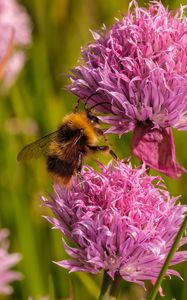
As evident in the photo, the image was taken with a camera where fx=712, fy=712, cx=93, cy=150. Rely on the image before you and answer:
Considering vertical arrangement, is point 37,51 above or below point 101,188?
above

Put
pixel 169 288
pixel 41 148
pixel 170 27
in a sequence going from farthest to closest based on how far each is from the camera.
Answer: pixel 169 288 < pixel 41 148 < pixel 170 27

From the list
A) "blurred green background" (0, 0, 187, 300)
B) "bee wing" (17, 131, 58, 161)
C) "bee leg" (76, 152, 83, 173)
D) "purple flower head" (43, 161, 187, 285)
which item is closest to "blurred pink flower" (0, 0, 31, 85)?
"blurred green background" (0, 0, 187, 300)

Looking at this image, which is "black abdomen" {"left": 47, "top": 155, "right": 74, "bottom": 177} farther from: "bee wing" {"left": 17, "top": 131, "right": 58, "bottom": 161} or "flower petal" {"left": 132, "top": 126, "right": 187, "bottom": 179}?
"flower petal" {"left": 132, "top": 126, "right": 187, "bottom": 179}

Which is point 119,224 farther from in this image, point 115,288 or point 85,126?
point 85,126

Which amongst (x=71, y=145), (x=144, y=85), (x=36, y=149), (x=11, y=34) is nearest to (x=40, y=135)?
(x=11, y=34)

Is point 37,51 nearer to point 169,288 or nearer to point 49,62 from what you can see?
point 49,62

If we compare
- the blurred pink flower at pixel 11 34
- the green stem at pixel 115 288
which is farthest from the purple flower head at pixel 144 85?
the blurred pink flower at pixel 11 34

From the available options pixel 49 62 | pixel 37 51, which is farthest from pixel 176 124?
pixel 49 62
